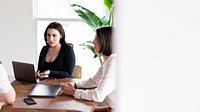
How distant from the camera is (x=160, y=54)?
1.53ft

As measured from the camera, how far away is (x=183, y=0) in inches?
17.4

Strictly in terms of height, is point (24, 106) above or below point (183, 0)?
below

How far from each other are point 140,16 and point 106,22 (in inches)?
106

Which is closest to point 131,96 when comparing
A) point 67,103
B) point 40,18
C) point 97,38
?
point 67,103

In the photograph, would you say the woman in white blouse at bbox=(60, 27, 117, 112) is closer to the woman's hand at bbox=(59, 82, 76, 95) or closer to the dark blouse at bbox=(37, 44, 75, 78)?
the woman's hand at bbox=(59, 82, 76, 95)

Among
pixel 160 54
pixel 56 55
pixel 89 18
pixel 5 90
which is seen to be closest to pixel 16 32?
pixel 89 18

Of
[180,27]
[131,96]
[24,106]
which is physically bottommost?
[24,106]

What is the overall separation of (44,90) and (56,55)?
826 mm

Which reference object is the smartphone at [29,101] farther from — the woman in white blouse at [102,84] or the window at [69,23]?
the window at [69,23]

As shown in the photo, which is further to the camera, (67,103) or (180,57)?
(67,103)

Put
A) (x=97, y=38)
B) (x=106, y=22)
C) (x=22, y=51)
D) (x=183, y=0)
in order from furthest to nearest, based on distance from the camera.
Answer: (x=22, y=51)
(x=106, y=22)
(x=97, y=38)
(x=183, y=0)

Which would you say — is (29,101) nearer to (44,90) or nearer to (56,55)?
(44,90)

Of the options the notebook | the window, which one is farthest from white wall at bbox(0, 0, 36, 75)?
the notebook

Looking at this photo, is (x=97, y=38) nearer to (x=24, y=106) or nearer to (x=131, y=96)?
(x=24, y=106)
